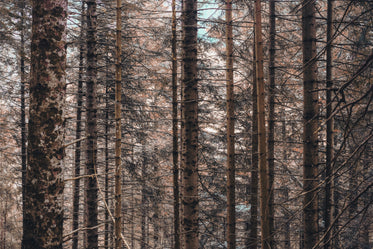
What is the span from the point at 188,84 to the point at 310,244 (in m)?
4.08

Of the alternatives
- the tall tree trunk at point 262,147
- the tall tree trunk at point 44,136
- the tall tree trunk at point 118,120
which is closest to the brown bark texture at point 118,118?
the tall tree trunk at point 118,120

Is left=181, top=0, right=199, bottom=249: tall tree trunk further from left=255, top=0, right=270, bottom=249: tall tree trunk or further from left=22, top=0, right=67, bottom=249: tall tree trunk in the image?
left=22, top=0, right=67, bottom=249: tall tree trunk

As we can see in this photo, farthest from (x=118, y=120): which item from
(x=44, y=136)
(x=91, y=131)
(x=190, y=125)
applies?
(x=91, y=131)

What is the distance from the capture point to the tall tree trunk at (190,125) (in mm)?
5910

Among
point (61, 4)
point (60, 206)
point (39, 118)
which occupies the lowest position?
point (60, 206)

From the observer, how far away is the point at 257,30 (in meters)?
4.96

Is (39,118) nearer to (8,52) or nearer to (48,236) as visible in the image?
(48,236)

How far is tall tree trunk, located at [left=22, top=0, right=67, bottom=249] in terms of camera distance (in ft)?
11.1

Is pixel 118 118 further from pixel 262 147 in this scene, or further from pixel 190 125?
pixel 262 147

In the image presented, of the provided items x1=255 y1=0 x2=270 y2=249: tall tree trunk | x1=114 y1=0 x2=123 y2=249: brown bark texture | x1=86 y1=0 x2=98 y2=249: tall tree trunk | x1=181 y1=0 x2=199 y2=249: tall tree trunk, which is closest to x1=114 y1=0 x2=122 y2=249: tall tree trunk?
x1=114 y1=0 x2=123 y2=249: brown bark texture

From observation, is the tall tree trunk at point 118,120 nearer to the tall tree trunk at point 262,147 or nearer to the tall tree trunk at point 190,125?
the tall tree trunk at point 190,125

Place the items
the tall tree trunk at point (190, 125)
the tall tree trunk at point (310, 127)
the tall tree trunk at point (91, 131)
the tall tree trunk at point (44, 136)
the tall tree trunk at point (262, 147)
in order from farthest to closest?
the tall tree trunk at point (91, 131) → the tall tree trunk at point (190, 125) → the tall tree trunk at point (310, 127) → the tall tree trunk at point (262, 147) → the tall tree trunk at point (44, 136)

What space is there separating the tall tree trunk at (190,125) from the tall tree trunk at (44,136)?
3011 millimetres

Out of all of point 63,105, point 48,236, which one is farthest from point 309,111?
point 48,236
